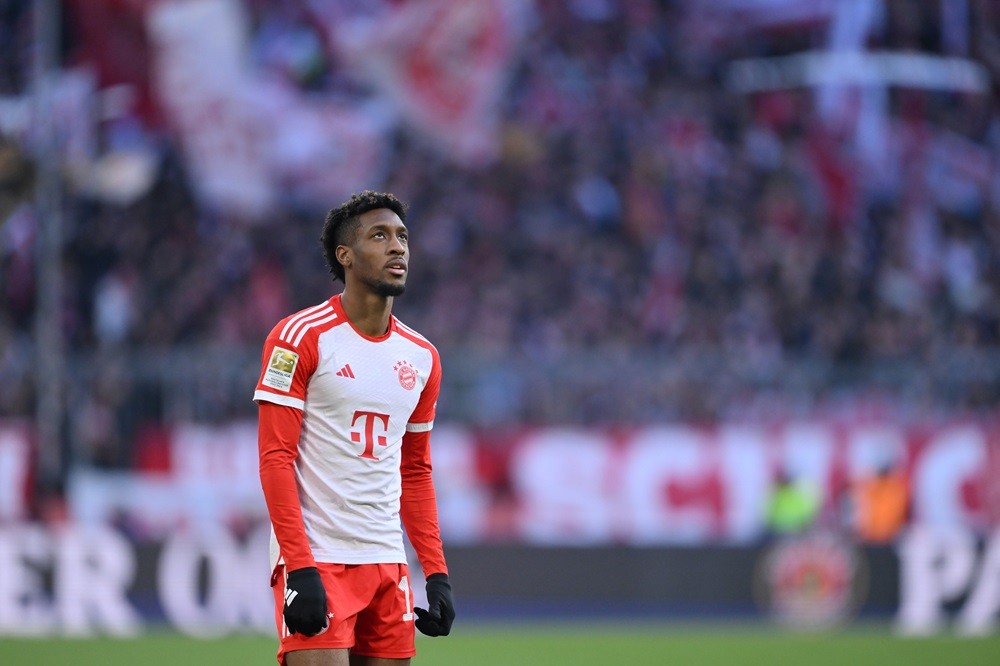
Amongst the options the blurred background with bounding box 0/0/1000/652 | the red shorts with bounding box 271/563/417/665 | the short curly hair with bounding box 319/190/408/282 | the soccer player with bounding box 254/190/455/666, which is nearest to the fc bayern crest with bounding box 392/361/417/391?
the soccer player with bounding box 254/190/455/666

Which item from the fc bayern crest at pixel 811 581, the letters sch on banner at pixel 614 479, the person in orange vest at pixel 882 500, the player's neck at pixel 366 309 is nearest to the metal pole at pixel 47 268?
the letters sch on banner at pixel 614 479

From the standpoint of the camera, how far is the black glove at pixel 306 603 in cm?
433

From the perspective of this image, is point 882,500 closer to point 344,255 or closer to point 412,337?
point 412,337

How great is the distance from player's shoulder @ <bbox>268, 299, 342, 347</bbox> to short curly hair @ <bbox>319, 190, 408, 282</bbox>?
18 centimetres

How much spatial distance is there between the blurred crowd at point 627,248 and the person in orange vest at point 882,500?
69cm

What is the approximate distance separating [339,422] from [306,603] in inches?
23.6

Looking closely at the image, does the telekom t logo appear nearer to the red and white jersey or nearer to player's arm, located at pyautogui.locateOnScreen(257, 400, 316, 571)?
the red and white jersey

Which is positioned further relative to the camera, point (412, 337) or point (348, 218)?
point (412, 337)

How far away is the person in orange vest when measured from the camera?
45.7 ft

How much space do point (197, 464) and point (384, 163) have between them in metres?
6.31

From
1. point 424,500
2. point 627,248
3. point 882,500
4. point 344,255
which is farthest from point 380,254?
point 627,248

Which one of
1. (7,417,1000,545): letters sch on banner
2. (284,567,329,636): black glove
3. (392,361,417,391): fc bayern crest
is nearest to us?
(284,567,329,636): black glove

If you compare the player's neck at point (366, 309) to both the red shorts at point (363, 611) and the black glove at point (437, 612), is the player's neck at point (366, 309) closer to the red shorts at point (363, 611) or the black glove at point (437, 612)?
the red shorts at point (363, 611)

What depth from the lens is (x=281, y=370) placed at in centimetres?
452
